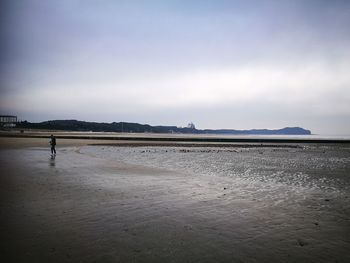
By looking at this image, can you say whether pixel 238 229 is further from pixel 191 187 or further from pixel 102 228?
pixel 191 187

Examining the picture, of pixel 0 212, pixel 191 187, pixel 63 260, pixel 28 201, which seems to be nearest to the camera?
pixel 63 260

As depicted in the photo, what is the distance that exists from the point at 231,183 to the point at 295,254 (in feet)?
29.8

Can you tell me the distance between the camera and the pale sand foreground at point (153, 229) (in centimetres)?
545

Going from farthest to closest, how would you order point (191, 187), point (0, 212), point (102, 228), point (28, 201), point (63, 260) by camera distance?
point (191, 187) < point (28, 201) < point (0, 212) < point (102, 228) < point (63, 260)

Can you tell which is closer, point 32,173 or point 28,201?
point 28,201

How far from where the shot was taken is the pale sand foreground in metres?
5.45

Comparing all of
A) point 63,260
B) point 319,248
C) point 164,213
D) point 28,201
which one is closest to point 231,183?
point 164,213

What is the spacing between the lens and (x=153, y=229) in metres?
6.99

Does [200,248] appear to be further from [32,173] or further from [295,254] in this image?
[32,173]

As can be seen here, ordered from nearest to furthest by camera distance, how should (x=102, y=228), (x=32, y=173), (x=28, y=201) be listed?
(x=102, y=228) → (x=28, y=201) → (x=32, y=173)

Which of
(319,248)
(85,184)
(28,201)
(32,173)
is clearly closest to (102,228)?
(28,201)

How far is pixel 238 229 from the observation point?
281 inches

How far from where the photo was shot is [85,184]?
1320 cm

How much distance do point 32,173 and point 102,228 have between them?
11121mm
